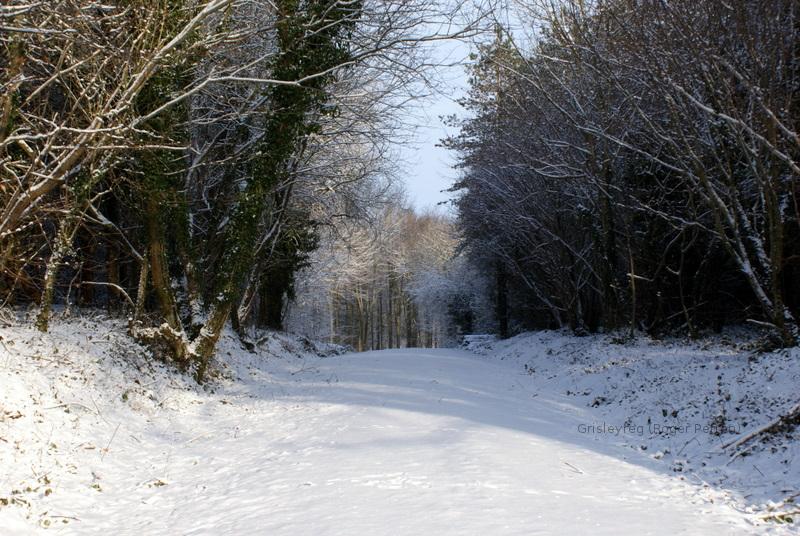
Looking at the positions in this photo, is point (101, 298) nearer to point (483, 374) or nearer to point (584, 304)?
point (483, 374)

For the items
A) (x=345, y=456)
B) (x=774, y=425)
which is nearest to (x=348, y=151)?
(x=345, y=456)

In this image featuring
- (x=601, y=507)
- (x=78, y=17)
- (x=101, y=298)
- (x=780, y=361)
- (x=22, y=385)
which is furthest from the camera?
(x=101, y=298)

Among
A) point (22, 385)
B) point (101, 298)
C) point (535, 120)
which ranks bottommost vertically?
point (22, 385)

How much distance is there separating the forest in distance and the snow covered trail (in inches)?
132

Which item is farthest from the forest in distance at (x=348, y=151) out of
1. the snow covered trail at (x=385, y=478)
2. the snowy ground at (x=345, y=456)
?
the snow covered trail at (x=385, y=478)

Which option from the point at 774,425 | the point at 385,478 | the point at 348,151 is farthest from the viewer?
the point at 348,151

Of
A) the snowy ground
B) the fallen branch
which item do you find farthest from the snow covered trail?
the fallen branch

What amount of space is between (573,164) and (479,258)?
13568 mm

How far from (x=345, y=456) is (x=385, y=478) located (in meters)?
1.03

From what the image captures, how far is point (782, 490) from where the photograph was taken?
5.36 meters

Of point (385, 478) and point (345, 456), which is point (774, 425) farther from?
point (345, 456)

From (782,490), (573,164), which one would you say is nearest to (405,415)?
(782,490)

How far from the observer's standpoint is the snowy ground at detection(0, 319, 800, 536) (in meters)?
4.79

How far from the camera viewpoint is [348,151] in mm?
17844
